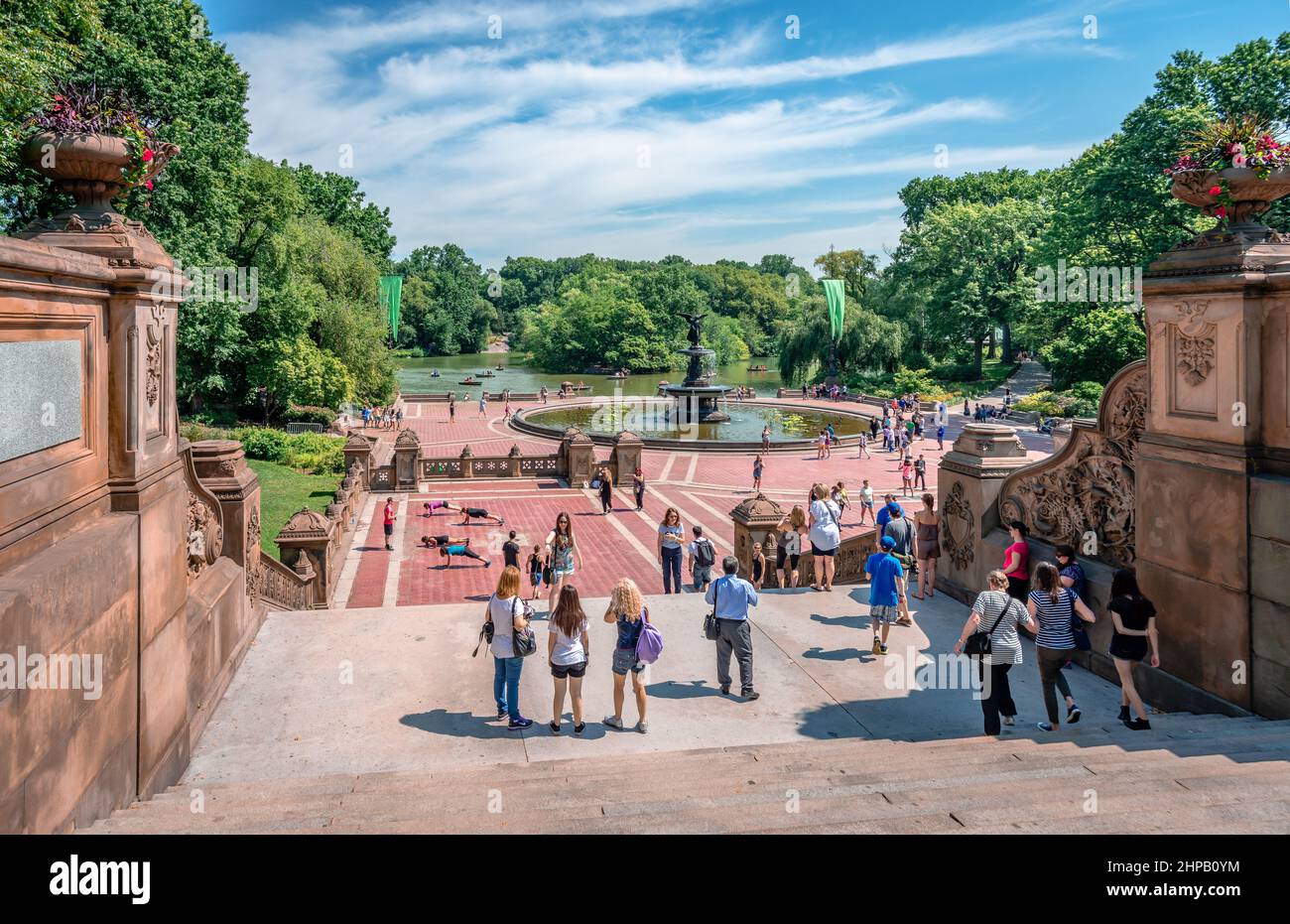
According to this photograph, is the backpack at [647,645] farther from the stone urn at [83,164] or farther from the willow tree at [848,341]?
the willow tree at [848,341]

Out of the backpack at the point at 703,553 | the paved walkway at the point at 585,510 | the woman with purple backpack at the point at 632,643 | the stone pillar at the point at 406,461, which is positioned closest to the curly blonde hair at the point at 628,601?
the woman with purple backpack at the point at 632,643

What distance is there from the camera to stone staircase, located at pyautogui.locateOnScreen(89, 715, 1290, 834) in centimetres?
456

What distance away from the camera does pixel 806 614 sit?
1100cm

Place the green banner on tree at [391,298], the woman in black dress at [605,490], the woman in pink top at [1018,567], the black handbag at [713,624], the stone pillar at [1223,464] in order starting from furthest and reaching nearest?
the green banner on tree at [391,298]
the woman in black dress at [605,490]
the woman in pink top at [1018,567]
the black handbag at [713,624]
the stone pillar at [1223,464]

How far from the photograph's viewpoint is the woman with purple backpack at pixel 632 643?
744cm

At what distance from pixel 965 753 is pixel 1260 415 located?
349cm

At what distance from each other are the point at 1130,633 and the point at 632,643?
12.9 ft

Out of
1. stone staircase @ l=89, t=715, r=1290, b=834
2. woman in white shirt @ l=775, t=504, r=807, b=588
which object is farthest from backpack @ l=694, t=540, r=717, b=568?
stone staircase @ l=89, t=715, r=1290, b=834

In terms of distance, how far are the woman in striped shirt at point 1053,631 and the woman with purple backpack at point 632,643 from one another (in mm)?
3083

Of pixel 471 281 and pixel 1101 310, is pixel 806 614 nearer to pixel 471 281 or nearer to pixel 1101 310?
pixel 1101 310

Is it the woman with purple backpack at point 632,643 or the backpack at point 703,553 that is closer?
the woman with purple backpack at point 632,643

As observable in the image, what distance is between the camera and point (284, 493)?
26156 millimetres

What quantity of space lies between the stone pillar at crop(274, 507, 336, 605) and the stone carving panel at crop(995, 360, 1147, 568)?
426 inches
